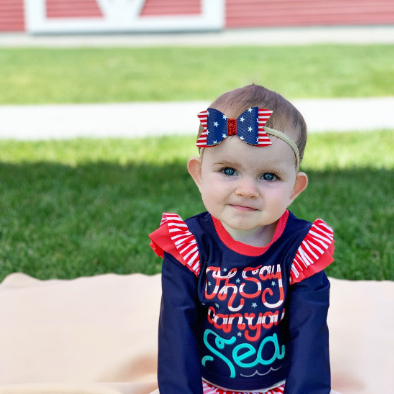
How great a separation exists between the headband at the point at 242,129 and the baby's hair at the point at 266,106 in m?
0.03

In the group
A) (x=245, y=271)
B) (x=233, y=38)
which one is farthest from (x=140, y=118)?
(x=233, y=38)

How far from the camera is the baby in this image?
1537mm

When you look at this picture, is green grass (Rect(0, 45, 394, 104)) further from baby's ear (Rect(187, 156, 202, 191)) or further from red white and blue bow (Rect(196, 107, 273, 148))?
red white and blue bow (Rect(196, 107, 273, 148))

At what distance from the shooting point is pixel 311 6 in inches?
535

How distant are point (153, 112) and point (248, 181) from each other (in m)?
5.78

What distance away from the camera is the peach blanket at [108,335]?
2049 mm

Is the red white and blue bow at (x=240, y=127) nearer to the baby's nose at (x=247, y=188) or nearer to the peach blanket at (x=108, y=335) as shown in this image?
the baby's nose at (x=247, y=188)

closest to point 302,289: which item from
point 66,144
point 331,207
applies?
point 331,207

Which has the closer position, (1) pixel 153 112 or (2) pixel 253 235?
(2) pixel 253 235

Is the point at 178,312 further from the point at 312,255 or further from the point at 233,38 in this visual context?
the point at 233,38

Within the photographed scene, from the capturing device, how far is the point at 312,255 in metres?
1.62

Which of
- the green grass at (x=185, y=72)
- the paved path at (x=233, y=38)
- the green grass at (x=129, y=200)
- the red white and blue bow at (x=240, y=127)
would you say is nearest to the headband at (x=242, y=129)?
the red white and blue bow at (x=240, y=127)

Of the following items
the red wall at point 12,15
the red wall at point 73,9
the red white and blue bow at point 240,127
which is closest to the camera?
the red white and blue bow at point 240,127

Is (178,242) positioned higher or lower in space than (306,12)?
lower
